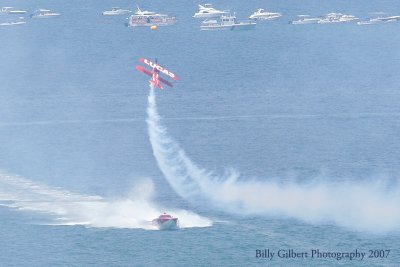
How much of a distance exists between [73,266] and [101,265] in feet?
13.7

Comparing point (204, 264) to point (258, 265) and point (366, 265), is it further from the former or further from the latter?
point (366, 265)

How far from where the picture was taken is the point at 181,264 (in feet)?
653

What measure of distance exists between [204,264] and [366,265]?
24053 millimetres

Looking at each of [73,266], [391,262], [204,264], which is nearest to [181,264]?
[204,264]

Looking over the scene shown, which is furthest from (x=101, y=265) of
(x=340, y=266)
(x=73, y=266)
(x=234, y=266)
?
(x=340, y=266)

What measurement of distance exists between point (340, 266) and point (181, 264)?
23.7 meters

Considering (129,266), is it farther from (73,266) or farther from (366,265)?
(366,265)

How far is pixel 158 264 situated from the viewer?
199875mm

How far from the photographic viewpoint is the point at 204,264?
200 metres

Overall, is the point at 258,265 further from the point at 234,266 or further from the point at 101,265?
the point at 101,265

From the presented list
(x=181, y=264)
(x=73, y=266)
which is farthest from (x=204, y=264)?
(x=73, y=266)

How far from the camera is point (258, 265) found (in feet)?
656

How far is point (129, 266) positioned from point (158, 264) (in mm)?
4337

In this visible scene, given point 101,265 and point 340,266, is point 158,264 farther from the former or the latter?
point 340,266
